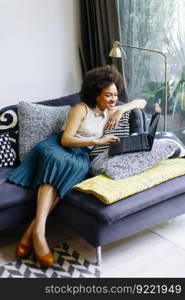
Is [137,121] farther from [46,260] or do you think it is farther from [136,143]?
[46,260]

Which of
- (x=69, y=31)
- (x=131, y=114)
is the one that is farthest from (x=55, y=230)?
(x=69, y=31)

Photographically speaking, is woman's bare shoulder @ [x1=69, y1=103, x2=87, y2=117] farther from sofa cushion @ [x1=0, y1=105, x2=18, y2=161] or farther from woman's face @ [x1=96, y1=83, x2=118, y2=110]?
sofa cushion @ [x1=0, y1=105, x2=18, y2=161]

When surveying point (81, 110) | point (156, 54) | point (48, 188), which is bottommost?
point (48, 188)

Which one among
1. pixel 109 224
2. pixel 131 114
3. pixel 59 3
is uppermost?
pixel 59 3

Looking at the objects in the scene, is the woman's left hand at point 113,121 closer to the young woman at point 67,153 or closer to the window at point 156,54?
the young woman at point 67,153

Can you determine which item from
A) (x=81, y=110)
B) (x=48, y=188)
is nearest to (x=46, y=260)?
(x=48, y=188)

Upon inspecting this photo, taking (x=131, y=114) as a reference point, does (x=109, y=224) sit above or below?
below

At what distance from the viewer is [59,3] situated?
3383mm

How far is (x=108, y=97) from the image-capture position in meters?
2.56

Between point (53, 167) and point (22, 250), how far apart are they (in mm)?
499

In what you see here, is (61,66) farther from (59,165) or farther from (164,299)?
(164,299)

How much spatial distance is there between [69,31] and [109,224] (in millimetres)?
2048

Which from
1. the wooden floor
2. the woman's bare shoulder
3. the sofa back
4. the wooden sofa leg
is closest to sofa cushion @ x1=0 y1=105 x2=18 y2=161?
the sofa back

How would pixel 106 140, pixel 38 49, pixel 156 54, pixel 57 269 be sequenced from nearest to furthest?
pixel 57 269
pixel 106 140
pixel 156 54
pixel 38 49
